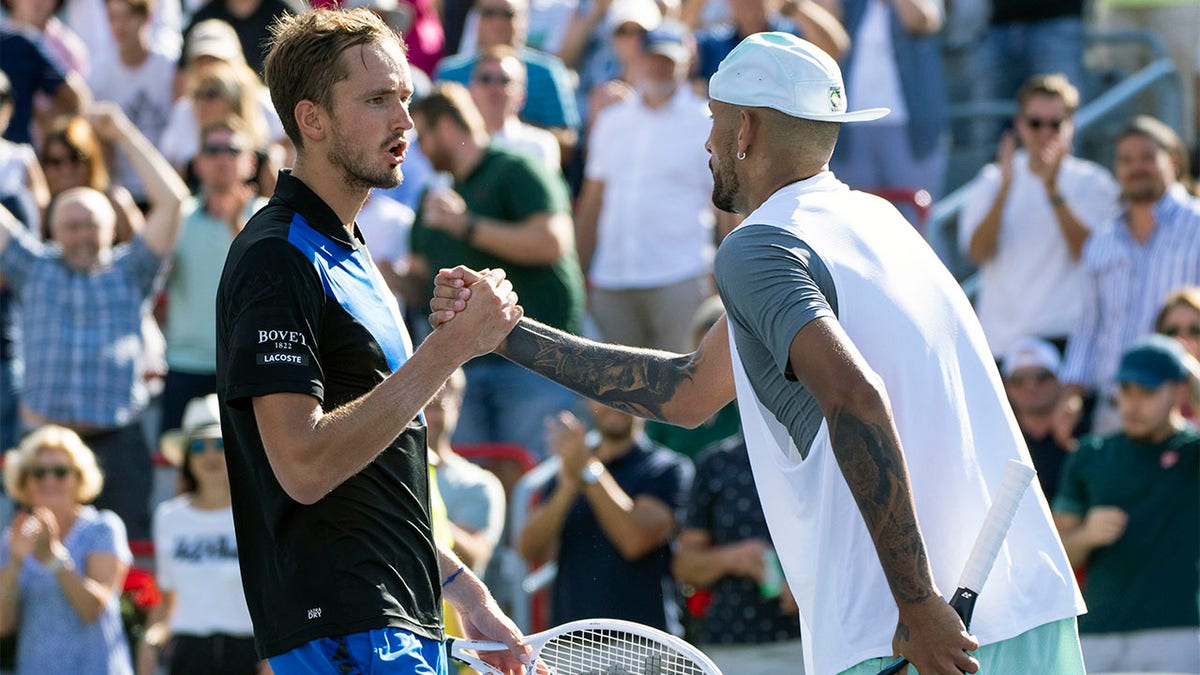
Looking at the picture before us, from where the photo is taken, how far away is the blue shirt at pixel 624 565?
26.3ft

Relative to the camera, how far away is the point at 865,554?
3.94 metres

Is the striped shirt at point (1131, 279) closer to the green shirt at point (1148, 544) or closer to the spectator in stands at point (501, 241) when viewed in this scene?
the green shirt at point (1148, 544)

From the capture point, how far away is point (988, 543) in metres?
3.80

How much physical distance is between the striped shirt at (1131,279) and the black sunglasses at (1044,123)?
2.08ft

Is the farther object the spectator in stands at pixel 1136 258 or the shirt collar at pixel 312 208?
the spectator in stands at pixel 1136 258

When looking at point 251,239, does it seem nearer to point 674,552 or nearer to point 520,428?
point 674,552

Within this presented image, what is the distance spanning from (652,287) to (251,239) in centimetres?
664

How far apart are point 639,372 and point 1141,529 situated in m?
4.07

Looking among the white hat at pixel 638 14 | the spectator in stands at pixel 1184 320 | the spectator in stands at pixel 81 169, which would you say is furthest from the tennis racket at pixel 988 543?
the white hat at pixel 638 14

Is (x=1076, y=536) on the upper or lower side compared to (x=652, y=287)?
lower

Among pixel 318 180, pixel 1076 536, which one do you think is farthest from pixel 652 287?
pixel 318 180

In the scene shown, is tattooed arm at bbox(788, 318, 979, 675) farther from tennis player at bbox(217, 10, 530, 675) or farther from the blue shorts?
the blue shorts

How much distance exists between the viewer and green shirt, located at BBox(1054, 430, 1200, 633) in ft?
26.5

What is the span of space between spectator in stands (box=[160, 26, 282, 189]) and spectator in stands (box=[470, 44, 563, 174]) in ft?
3.76
